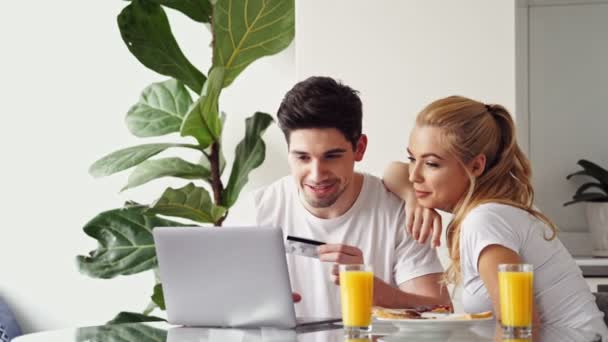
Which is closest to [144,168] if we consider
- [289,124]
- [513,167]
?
[289,124]

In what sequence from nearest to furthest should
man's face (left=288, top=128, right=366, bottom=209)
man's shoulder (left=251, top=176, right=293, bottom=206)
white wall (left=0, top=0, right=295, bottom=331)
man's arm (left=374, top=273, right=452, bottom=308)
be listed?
1. man's arm (left=374, top=273, right=452, bottom=308)
2. man's face (left=288, top=128, right=366, bottom=209)
3. man's shoulder (left=251, top=176, right=293, bottom=206)
4. white wall (left=0, top=0, right=295, bottom=331)

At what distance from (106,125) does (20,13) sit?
572 millimetres

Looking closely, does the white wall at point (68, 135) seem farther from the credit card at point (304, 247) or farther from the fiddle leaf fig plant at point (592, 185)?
the credit card at point (304, 247)

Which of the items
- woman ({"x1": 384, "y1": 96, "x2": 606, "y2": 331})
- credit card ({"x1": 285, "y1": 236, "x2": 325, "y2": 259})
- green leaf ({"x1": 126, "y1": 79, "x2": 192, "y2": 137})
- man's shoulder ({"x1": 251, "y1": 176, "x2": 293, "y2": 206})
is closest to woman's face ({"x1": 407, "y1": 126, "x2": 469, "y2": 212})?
woman ({"x1": 384, "y1": 96, "x2": 606, "y2": 331})

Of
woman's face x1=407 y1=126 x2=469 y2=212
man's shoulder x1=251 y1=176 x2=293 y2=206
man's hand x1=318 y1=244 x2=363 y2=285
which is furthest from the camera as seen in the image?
man's shoulder x1=251 y1=176 x2=293 y2=206

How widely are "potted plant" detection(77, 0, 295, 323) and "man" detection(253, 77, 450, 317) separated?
56 centimetres

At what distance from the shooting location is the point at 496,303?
2070 mm

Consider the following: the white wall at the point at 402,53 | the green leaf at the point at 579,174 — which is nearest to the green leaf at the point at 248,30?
the white wall at the point at 402,53

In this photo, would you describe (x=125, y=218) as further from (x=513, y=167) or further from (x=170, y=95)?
(x=513, y=167)

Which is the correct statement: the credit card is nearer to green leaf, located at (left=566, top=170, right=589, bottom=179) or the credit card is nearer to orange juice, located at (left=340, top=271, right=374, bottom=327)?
orange juice, located at (left=340, top=271, right=374, bottom=327)

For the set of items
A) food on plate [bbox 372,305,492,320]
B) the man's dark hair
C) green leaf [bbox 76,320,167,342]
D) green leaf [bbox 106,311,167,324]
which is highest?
the man's dark hair

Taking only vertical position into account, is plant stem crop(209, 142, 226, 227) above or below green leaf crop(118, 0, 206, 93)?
below

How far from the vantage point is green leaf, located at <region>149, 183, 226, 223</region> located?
328cm

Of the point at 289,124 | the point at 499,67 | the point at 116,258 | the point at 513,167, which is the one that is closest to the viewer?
the point at 513,167
